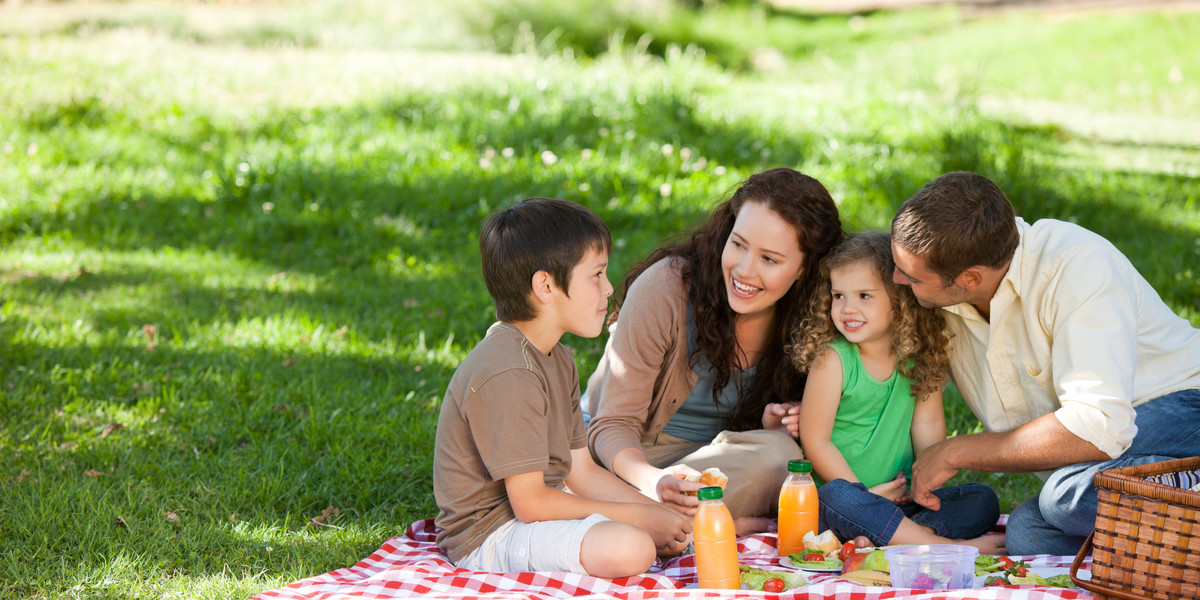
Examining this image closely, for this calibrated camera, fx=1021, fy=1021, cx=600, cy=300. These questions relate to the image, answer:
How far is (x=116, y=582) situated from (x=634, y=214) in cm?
405

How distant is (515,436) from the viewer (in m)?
2.68

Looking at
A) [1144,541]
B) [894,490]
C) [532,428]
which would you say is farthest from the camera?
[894,490]

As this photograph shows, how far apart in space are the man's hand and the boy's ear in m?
1.27

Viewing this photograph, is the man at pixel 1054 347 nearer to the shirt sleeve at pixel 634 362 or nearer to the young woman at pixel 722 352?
the young woman at pixel 722 352

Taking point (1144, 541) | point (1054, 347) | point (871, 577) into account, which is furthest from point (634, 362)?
point (1144, 541)

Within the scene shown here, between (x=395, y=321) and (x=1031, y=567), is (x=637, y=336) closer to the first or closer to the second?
(x=1031, y=567)

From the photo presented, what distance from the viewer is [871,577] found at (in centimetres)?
274

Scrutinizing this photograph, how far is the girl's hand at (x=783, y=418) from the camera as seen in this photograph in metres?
3.34

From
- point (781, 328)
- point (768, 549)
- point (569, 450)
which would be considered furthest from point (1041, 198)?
point (569, 450)

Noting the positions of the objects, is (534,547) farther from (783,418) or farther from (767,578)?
(783,418)

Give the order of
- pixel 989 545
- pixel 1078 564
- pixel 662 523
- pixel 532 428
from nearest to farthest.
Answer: pixel 1078 564 < pixel 532 428 < pixel 662 523 < pixel 989 545

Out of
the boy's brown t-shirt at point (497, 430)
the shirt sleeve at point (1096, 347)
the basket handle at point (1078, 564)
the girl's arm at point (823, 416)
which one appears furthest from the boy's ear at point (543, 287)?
the basket handle at point (1078, 564)

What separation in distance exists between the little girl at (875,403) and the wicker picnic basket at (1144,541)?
2.04 ft

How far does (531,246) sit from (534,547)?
81cm
